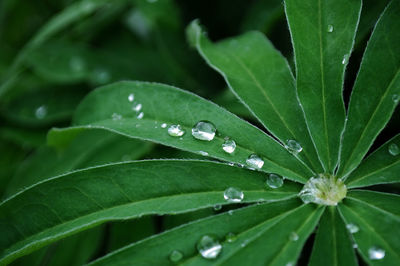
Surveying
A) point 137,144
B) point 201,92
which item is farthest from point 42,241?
point 201,92

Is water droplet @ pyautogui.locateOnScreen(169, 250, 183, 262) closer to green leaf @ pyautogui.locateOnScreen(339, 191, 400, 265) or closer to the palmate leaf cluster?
the palmate leaf cluster

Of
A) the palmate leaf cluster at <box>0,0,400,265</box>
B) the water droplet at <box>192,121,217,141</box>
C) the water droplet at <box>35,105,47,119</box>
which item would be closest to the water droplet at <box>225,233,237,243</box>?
the palmate leaf cluster at <box>0,0,400,265</box>

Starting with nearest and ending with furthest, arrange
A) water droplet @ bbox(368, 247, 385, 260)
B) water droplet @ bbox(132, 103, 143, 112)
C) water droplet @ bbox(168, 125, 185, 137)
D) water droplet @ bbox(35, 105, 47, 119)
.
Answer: water droplet @ bbox(368, 247, 385, 260) < water droplet @ bbox(168, 125, 185, 137) < water droplet @ bbox(132, 103, 143, 112) < water droplet @ bbox(35, 105, 47, 119)

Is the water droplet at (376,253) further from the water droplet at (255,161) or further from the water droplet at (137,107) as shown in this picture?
the water droplet at (137,107)

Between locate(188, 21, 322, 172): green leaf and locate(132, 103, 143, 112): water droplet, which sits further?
locate(132, 103, 143, 112): water droplet

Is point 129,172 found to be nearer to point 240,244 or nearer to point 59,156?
point 240,244

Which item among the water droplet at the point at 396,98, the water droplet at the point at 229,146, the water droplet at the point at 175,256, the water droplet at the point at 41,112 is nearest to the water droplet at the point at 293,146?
the water droplet at the point at 229,146

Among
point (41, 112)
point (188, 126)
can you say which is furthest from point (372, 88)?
point (41, 112)

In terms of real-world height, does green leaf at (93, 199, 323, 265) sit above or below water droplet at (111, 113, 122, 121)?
below
